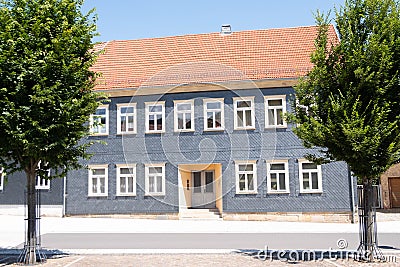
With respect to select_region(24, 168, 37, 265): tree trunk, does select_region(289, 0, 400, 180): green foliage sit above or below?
above

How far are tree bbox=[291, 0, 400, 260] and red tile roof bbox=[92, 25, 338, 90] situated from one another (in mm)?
12346

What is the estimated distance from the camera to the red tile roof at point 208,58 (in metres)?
24.6

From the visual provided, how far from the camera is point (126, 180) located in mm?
24859

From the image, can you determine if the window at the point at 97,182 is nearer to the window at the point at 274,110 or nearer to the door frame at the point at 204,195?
the door frame at the point at 204,195

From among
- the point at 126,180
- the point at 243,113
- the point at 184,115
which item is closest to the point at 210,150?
the point at 184,115

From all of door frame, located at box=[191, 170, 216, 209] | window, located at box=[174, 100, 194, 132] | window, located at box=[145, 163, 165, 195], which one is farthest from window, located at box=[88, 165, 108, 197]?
door frame, located at box=[191, 170, 216, 209]

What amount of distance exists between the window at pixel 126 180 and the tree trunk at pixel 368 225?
15.4 m

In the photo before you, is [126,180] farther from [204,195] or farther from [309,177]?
[309,177]

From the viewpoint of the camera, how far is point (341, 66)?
11.1m

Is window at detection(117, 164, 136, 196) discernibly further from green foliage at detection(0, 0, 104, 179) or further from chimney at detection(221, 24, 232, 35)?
green foliage at detection(0, 0, 104, 179)

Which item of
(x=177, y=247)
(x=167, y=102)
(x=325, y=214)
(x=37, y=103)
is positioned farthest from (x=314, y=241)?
(x=167, y=102)

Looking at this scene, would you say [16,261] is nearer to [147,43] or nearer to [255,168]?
[255,168]

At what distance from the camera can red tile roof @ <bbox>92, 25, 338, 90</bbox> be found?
24578mm

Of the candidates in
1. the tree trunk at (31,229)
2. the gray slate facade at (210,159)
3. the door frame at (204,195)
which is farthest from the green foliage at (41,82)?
the door frame at (204,195)
